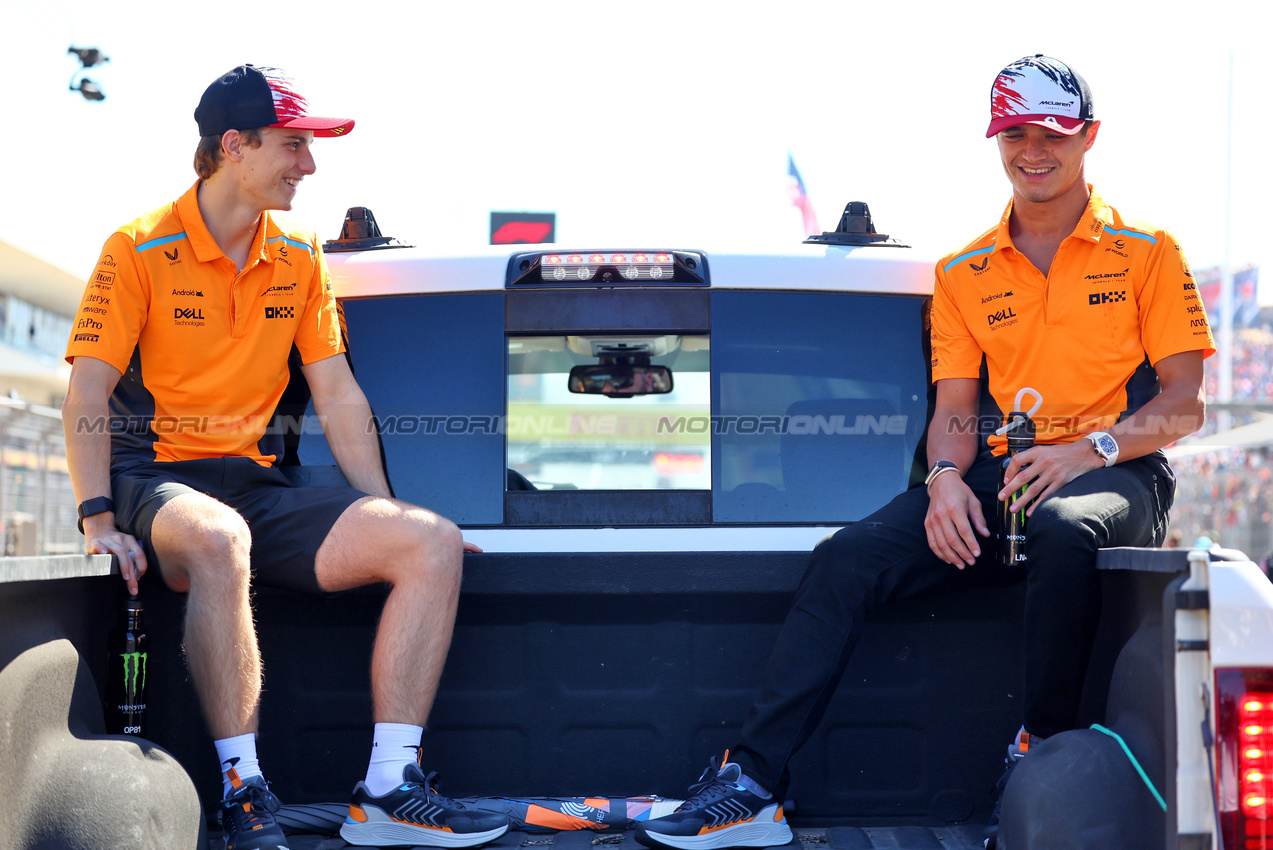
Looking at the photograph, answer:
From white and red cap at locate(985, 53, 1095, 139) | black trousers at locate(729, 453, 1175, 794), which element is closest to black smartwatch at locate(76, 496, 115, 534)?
black trousers at locate(729, 453, 1175, 794)

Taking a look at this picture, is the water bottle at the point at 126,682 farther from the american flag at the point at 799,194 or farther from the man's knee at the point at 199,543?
the american flag at the point at 799,194

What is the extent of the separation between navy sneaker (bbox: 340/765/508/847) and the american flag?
1355 cm

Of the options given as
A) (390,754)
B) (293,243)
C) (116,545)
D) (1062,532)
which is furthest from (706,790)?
(293,243)

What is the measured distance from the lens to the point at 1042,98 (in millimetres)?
3350

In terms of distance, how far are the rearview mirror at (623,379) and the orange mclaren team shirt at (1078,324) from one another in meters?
0.83

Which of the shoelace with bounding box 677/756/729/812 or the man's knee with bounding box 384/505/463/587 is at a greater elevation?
the man's knee with bounding box 384/505/463/587

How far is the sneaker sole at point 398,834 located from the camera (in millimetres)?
2658

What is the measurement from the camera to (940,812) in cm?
282

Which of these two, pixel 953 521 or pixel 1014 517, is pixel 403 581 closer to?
pixel 953 521

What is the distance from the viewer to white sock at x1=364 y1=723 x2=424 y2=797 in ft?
8.95

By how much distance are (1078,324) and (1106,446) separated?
416 mm

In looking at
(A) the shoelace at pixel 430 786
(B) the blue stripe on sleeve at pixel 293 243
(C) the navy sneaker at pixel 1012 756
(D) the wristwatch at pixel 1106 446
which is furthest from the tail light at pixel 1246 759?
(B) the blue stripe on sleeve at pixel 293 243

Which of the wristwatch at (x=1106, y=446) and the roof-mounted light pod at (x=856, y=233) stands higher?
the roof-mounted light pod at (x=856, y=233)

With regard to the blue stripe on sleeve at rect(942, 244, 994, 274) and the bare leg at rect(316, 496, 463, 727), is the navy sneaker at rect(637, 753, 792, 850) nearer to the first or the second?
the bare leg at rect(316, 496, 463, 727)
